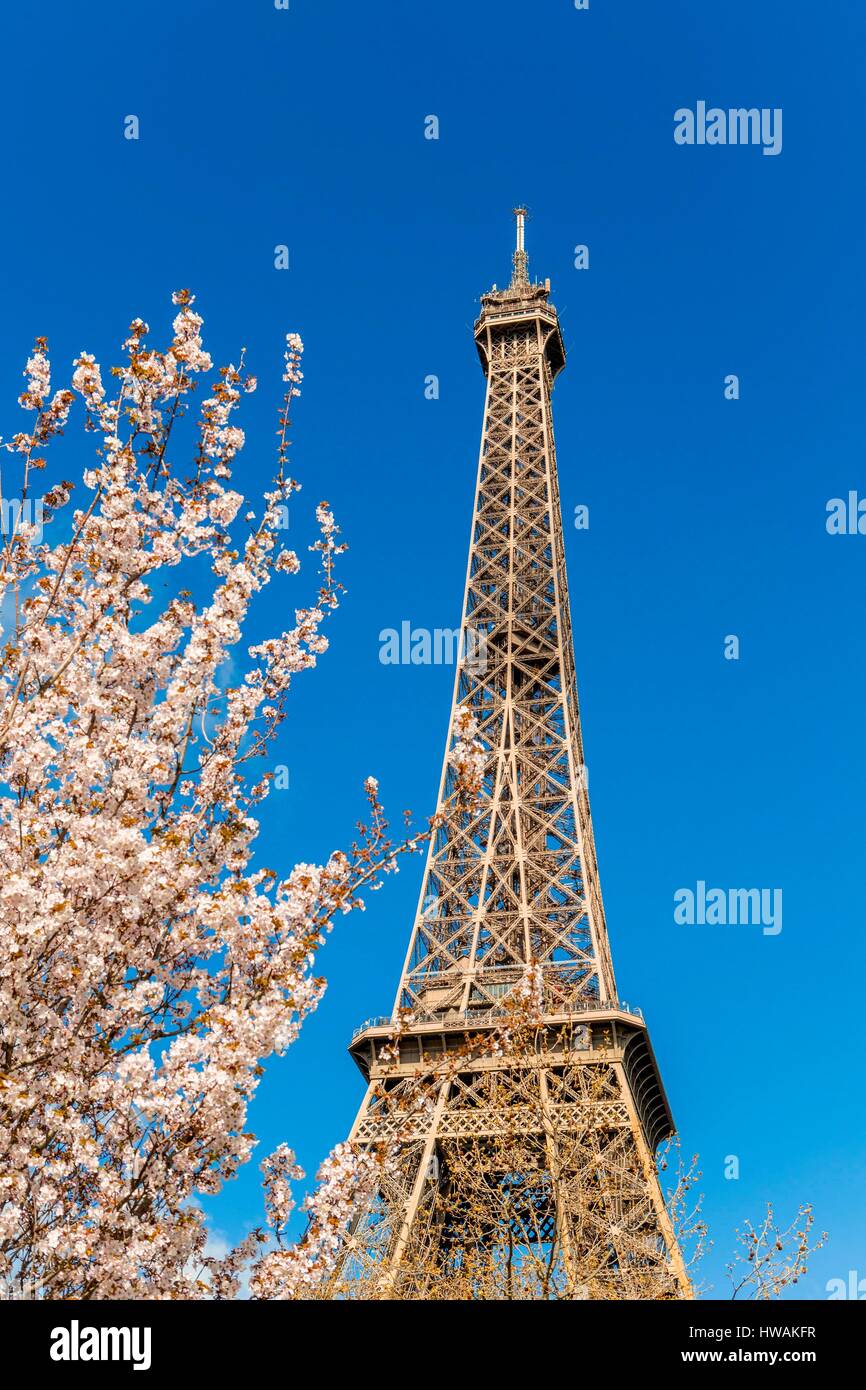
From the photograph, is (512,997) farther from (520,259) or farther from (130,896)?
(520,259)

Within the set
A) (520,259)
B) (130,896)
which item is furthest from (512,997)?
(520,259)

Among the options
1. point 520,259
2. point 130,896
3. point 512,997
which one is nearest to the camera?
point 130,896

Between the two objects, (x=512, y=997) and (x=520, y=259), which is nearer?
(x=512, y=997)

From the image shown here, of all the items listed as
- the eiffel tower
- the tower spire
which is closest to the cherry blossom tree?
the eiffel tower

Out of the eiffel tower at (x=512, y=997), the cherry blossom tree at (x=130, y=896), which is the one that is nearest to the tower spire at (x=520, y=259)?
the eiffel tower at (x=512, y=997)

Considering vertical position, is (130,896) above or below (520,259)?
below
